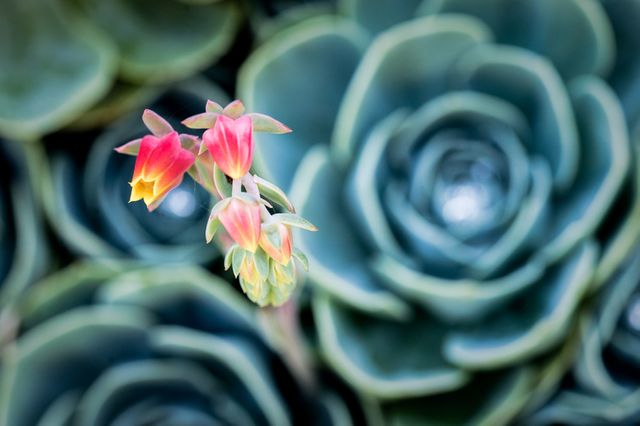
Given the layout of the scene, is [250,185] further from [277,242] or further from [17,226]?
[17,226]

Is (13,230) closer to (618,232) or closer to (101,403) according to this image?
(101,403)

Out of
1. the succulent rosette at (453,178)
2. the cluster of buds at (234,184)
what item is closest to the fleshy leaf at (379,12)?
the succulent rosette at (453,178)

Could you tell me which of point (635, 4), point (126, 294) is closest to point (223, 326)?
point (126, 294)

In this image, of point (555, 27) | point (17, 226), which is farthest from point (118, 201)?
point (555, 27)

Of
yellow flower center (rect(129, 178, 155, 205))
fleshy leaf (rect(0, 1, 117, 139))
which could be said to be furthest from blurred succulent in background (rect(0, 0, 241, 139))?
yellow flower center (rect(129, 178, 155, 205))

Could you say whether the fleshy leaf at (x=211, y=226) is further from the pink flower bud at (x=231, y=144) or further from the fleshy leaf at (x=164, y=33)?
the fleshy leaf at (x=164, y=33)

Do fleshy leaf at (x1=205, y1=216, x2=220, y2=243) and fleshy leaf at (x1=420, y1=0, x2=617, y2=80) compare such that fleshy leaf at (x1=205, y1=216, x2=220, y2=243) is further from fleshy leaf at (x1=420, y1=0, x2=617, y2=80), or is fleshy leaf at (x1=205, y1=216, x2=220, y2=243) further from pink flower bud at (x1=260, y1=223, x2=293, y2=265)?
fleshy leaf at (x1=420, y1=0, x2=617, y2=80)
